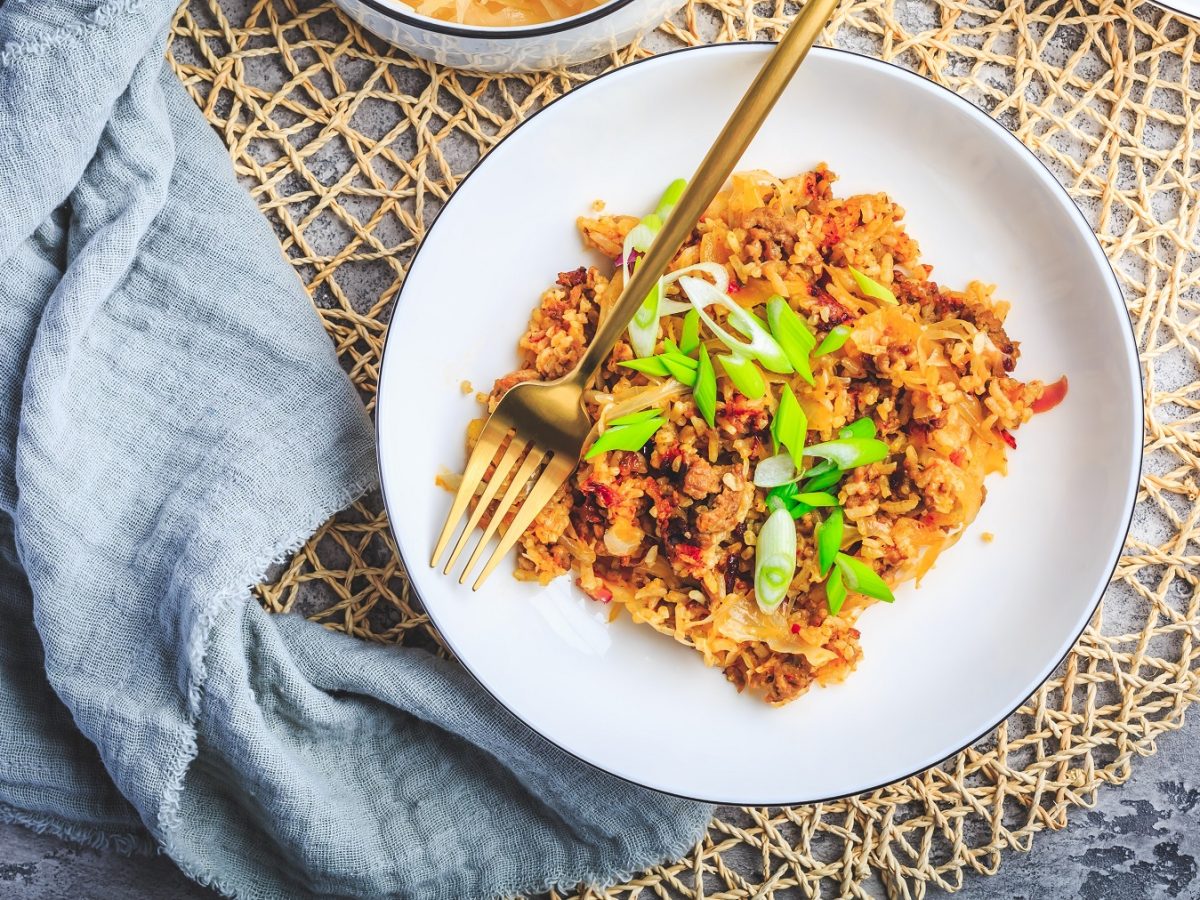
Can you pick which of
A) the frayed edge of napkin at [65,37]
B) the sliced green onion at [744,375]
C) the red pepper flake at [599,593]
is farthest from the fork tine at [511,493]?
the frayed edge of napkin at [65,37]

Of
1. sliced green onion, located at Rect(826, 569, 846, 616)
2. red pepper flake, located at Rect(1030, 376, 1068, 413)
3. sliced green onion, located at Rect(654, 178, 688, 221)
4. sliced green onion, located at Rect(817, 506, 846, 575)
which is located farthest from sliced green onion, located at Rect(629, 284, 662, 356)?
red pepper flake, located at Rect(1030, 376, 1068, 413)

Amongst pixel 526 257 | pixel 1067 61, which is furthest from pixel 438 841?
pixel 1067 61

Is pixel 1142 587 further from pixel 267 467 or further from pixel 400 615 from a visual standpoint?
pixel 267 467

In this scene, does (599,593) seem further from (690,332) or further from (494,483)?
(690,332)

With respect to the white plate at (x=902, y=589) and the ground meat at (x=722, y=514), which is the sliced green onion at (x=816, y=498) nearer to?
the ground meat at (x=722, y=514)

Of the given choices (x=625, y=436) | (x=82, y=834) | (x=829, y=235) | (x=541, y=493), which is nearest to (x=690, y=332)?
(x=625, y=436)

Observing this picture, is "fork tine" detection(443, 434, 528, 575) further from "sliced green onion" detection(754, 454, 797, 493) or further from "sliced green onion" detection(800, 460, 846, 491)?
"sliced green onion" detection(800, 460, 846, 491)
